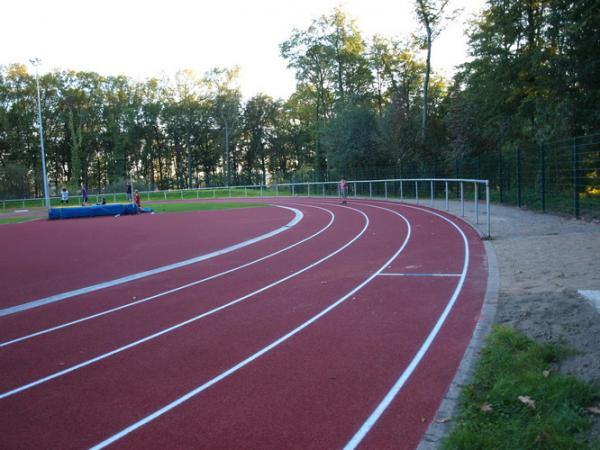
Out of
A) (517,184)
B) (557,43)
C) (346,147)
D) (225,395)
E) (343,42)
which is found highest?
(343,42)

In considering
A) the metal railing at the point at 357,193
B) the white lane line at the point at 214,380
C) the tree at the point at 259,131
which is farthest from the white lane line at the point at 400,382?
the tree at the point at 259,131

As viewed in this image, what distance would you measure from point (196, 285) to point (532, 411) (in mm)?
6536

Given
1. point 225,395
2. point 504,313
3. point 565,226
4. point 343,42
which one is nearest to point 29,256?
point 225,395

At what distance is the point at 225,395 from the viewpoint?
Answer: 4688 millimetres

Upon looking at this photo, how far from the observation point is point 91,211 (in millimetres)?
27781

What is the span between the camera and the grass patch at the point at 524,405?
11.4 feet

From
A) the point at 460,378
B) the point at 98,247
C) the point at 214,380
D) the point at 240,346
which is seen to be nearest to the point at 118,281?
the point at 240,346

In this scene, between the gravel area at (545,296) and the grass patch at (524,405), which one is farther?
the gravel area at (545,296)

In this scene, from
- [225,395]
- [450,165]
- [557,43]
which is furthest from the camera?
[450,165]

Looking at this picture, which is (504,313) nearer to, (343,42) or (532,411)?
(532,411)

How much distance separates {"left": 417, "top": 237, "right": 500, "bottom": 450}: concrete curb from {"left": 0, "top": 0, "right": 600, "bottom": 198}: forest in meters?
10.5

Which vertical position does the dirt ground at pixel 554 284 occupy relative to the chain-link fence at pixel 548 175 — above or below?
below

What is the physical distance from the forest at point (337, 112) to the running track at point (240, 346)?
10514mm

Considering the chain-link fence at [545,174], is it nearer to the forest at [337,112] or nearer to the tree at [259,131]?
the forest at [337,112]
